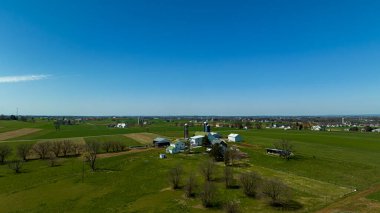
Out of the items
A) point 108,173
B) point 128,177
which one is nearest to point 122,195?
point 128,177

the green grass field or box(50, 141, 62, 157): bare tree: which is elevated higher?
box(50, 141, 62, 157): bare tree

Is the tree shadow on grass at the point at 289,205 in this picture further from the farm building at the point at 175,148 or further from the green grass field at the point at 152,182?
the farm building at the point at 175,148

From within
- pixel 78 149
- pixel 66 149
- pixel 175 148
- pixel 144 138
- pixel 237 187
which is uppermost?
pixel 175 148

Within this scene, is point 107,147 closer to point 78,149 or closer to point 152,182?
point 78,149

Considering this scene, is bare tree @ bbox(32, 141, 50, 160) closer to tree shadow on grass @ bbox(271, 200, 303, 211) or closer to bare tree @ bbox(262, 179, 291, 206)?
bare tree @ bbox(262, 179, 291, 206)

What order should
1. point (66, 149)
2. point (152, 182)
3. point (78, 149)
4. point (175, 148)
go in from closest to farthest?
point (152, 182)
point (175, 148)
point (66, 149)
point (78, 149)

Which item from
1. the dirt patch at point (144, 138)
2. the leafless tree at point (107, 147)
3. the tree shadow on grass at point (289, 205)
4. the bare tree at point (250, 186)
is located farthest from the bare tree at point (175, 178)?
the dirt patch at point (144, 138)

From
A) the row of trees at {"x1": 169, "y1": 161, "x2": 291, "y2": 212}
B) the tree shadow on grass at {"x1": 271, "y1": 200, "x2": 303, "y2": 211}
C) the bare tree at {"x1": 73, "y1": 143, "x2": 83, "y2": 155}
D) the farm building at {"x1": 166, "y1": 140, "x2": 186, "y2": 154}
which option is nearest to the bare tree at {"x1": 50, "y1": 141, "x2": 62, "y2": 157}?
the bare tree at {"x1": 73, "y1": 143, "x2": 83, "y2": 155}

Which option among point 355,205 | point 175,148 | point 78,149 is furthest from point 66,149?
point 355,205

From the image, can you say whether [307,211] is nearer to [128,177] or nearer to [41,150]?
[128,177]
